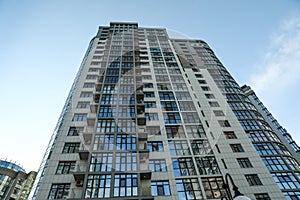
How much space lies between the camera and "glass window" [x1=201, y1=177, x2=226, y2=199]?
18266 mm

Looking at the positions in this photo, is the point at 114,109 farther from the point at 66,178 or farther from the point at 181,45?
the point at 181,45

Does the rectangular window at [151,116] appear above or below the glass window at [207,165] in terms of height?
above

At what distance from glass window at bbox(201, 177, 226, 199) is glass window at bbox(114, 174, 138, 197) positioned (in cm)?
733

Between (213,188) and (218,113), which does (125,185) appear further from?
(218,113)

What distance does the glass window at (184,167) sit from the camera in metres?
20.1

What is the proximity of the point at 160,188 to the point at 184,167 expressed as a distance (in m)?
3.83

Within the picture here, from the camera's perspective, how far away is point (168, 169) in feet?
65.4

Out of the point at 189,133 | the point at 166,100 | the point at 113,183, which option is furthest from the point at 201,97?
the point at 113,183

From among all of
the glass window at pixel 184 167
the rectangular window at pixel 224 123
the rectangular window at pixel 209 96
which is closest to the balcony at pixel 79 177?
the glass window at pixel 184 167

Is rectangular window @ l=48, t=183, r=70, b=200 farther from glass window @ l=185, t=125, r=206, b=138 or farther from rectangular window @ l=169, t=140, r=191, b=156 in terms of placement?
glass window @ l=185, t=125, r=206, b=138

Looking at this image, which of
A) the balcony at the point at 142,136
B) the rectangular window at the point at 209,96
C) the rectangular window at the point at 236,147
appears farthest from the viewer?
the rectangular window at the point at 209,96

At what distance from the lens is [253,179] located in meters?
21.5

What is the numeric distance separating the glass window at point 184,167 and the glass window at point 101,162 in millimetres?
7288

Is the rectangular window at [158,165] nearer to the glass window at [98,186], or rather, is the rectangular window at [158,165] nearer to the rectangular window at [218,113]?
the glass window at [98,186]
